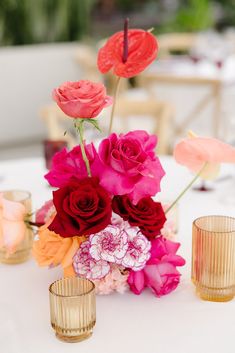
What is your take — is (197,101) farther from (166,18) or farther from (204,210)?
(166,18)

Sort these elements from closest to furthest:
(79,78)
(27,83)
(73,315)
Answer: (73,315) < (27,83) < (79,78)

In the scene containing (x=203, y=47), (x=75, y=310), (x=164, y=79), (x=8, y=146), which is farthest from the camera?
(x=203, y=47)

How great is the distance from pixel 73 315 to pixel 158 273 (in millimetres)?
212

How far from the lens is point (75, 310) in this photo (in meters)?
Result: 1.10

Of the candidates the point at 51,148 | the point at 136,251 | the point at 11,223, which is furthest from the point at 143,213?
the point at 51,148

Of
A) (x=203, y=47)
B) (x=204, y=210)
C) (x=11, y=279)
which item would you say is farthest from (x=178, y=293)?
(x=203, y=47)

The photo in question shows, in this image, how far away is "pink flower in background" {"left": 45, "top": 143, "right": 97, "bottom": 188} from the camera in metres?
1.23

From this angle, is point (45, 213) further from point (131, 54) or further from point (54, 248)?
point (131, 54)

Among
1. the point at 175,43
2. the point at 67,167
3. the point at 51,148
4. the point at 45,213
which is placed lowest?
the point at 175,43

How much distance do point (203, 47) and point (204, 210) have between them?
3.05 m

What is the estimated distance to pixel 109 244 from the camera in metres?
1.20

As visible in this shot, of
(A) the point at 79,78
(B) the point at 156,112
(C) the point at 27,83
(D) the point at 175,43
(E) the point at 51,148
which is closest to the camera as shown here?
(E) the point at 51,148

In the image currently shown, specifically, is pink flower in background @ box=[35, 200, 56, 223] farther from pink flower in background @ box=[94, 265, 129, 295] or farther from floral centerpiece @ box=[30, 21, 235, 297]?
pink flower in background @ box=[94, 265, 129, 295]

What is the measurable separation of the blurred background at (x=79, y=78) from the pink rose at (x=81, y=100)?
3.08 feet
